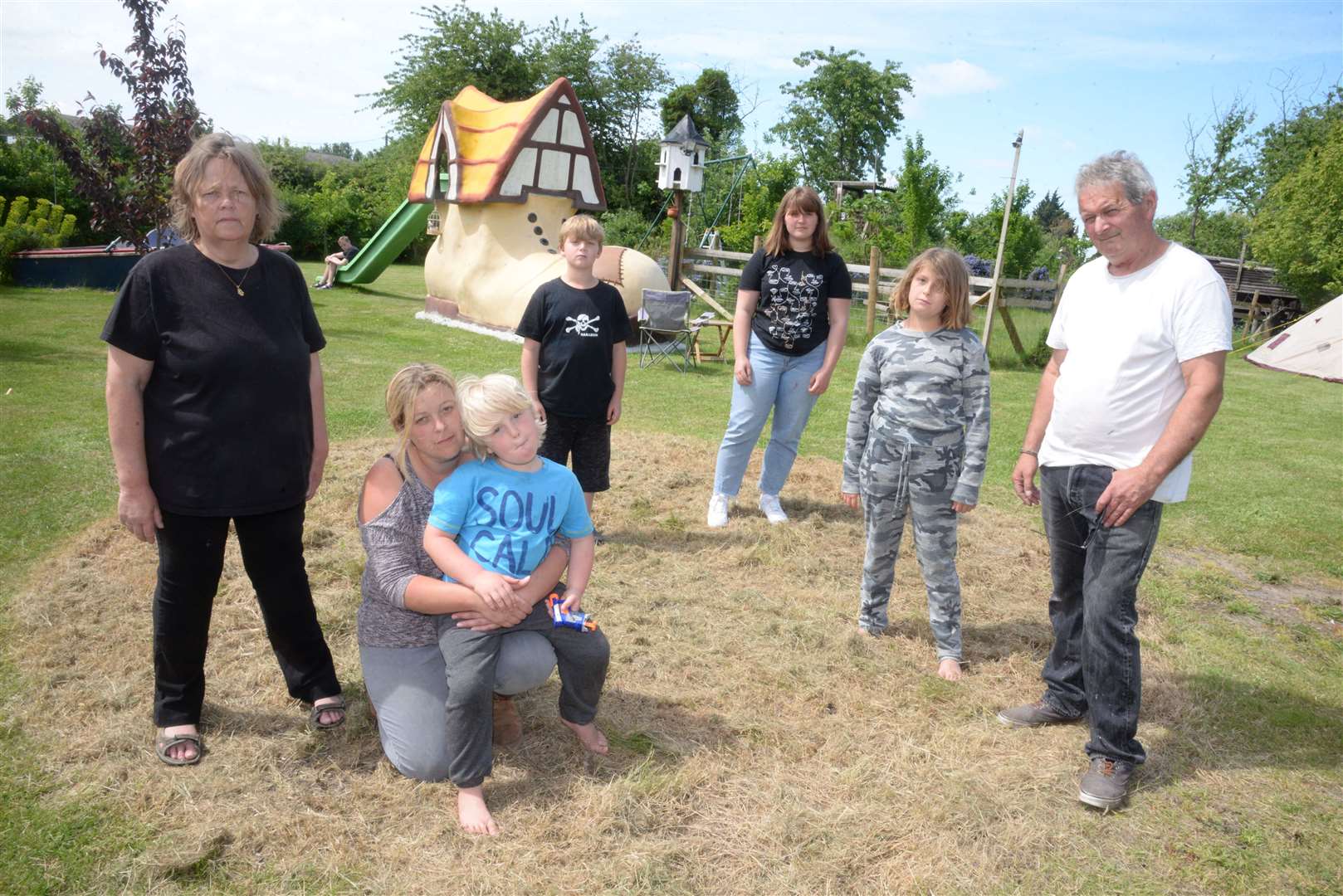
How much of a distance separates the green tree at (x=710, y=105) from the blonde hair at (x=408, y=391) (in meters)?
38.9

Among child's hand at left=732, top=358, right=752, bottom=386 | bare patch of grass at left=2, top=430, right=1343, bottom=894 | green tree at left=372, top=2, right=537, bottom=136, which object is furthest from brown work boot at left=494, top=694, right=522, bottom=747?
green tree at left=372, top=2, right=537, bottom=136

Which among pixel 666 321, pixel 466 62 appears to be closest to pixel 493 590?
pixel 666 321

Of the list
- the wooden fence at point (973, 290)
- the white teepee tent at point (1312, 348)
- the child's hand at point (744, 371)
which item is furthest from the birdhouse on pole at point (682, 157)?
the child's hand at point (744, 371)

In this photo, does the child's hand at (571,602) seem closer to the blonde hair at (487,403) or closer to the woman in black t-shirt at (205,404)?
the blonde hair at (487,403)

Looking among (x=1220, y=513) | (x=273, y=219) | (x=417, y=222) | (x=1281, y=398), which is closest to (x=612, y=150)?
(x=417, y=222)

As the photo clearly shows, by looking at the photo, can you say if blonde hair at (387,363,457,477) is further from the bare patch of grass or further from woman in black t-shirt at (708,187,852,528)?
woman in black t-shirt at (708,187,852,528)

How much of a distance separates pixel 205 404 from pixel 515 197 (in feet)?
35.9

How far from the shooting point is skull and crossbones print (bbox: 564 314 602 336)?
14.4 ft

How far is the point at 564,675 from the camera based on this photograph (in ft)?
9.28

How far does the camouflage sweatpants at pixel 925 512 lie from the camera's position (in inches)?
143

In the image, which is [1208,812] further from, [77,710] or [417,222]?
[417,222]

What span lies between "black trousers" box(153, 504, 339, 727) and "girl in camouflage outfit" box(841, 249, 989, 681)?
2.20 metres

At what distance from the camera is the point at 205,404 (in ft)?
8.54

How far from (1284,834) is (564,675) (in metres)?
2.24
